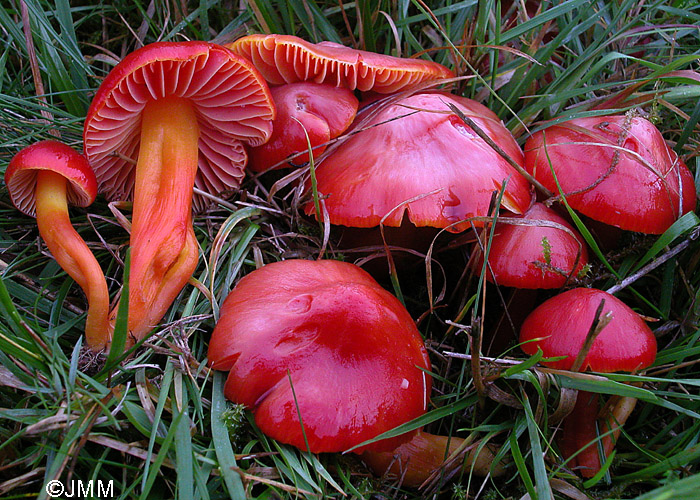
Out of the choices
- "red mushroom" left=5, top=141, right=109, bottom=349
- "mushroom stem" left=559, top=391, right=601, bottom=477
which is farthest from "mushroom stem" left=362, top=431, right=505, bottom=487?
"red mushroom" left=5, top=141, right=109, bottom=349

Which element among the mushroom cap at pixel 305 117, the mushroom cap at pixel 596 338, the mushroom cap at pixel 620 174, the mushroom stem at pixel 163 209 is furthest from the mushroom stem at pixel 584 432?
the mushroom stem at pixel 163 209

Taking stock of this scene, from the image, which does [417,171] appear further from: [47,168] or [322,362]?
[47,168]

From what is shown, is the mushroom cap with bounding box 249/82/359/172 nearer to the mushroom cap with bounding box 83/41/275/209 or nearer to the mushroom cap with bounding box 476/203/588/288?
the mushroom cap with bounding box 83/41/275/209

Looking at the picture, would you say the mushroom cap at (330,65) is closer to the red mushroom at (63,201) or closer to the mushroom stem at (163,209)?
the mushroom stem at (163,209)

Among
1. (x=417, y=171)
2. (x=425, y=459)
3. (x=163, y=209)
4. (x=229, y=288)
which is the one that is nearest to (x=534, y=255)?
(x=417, y=171)

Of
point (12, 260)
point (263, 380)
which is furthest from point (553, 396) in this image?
point (12, 260)

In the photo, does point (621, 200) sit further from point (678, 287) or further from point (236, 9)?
point (236, 9)
